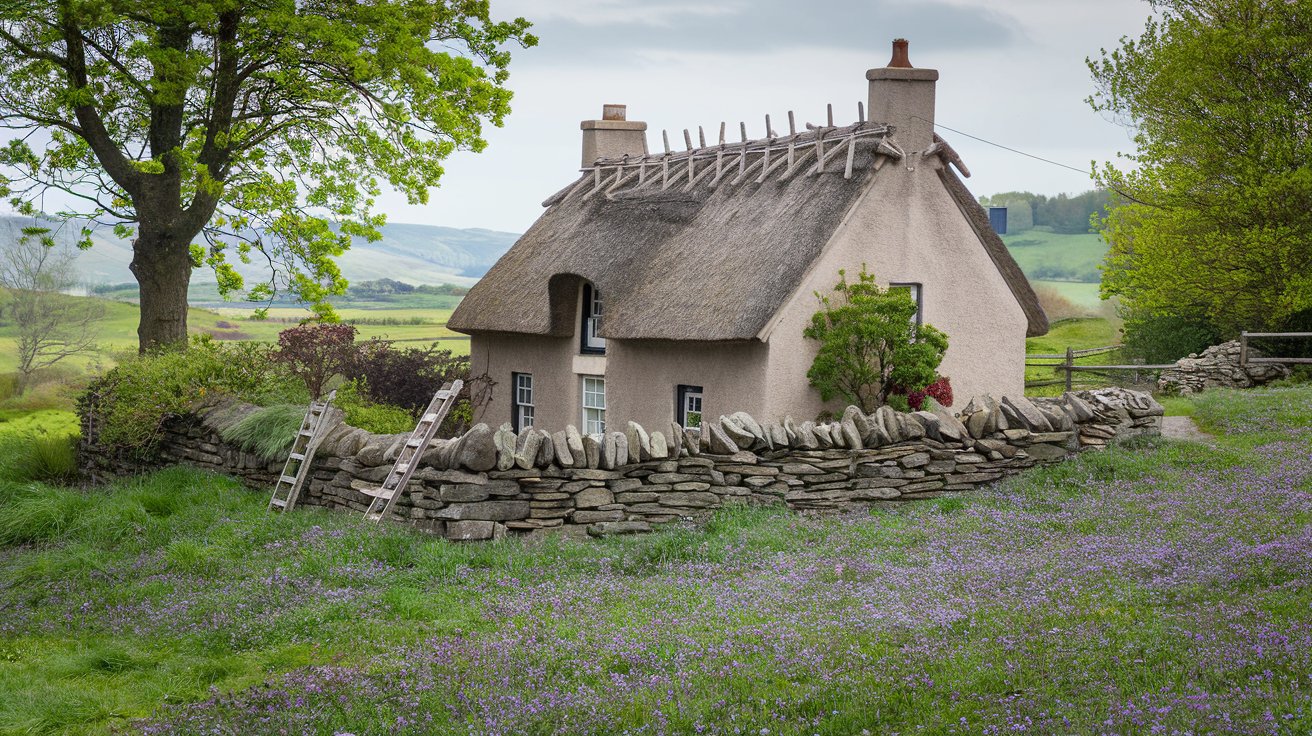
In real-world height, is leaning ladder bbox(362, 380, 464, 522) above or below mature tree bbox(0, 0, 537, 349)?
below

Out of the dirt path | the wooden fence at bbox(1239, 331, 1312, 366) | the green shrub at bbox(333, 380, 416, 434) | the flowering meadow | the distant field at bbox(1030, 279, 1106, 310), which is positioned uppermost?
the distant field at bbox(1030, 279, 1106, 310)

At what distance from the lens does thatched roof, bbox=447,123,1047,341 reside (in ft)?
48.5

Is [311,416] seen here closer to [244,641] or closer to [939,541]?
[244,641]

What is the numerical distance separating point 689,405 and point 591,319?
2.81 m

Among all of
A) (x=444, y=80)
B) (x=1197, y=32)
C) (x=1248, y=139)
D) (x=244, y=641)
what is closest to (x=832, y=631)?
(x=244, y=641)

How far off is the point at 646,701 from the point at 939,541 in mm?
4655

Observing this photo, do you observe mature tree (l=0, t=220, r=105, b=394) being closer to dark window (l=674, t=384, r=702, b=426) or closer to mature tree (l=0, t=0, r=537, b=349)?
mature tree (l=0, t=0, r=537, b=349)

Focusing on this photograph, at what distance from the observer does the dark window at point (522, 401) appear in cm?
1934

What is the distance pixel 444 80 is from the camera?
1739 centimetres

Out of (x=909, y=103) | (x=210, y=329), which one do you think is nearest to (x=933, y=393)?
(x=909, y=103)

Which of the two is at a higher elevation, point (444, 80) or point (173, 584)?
point (444, 80)

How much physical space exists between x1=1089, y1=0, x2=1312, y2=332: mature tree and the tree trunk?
21.5 m

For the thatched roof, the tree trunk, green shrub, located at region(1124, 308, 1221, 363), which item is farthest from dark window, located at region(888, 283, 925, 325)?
green shrub, located at region(1124, 308, 1221, 363)

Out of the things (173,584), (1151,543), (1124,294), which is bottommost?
(173,584)
